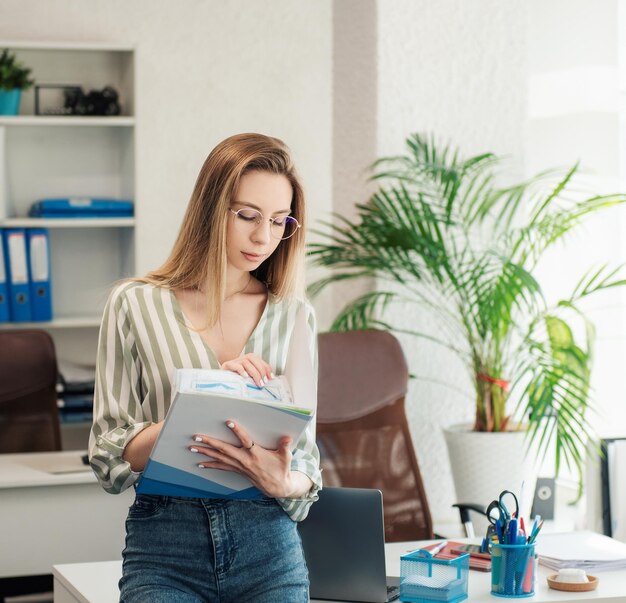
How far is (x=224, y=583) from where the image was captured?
5.01ft

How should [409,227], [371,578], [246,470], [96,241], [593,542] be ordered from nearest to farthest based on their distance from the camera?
[246,470] < [371,578] < [593,542] < [409,227] < [96,241]

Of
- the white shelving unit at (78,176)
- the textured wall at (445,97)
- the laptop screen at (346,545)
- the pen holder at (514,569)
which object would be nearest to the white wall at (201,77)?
the white shelving unit at (78,176)

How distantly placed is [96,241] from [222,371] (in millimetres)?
3011

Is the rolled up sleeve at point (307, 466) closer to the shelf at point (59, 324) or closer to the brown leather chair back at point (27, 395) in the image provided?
the brown leather chair back at point (27, 395)

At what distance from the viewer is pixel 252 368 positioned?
1564mm

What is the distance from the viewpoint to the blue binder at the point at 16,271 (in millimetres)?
4047

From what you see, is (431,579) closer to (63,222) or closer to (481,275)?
(481,275)

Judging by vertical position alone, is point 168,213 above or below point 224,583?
above

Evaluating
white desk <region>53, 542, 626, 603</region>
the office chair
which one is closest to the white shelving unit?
the office chair

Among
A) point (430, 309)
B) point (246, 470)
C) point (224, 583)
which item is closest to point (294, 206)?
point (246, 470)

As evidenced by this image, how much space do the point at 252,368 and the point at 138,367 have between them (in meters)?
0.19

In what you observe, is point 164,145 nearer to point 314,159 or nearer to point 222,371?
point 314,159

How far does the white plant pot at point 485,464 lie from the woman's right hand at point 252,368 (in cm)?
222

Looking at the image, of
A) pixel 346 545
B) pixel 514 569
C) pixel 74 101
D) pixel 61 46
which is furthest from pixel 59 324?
pixel 514 569
